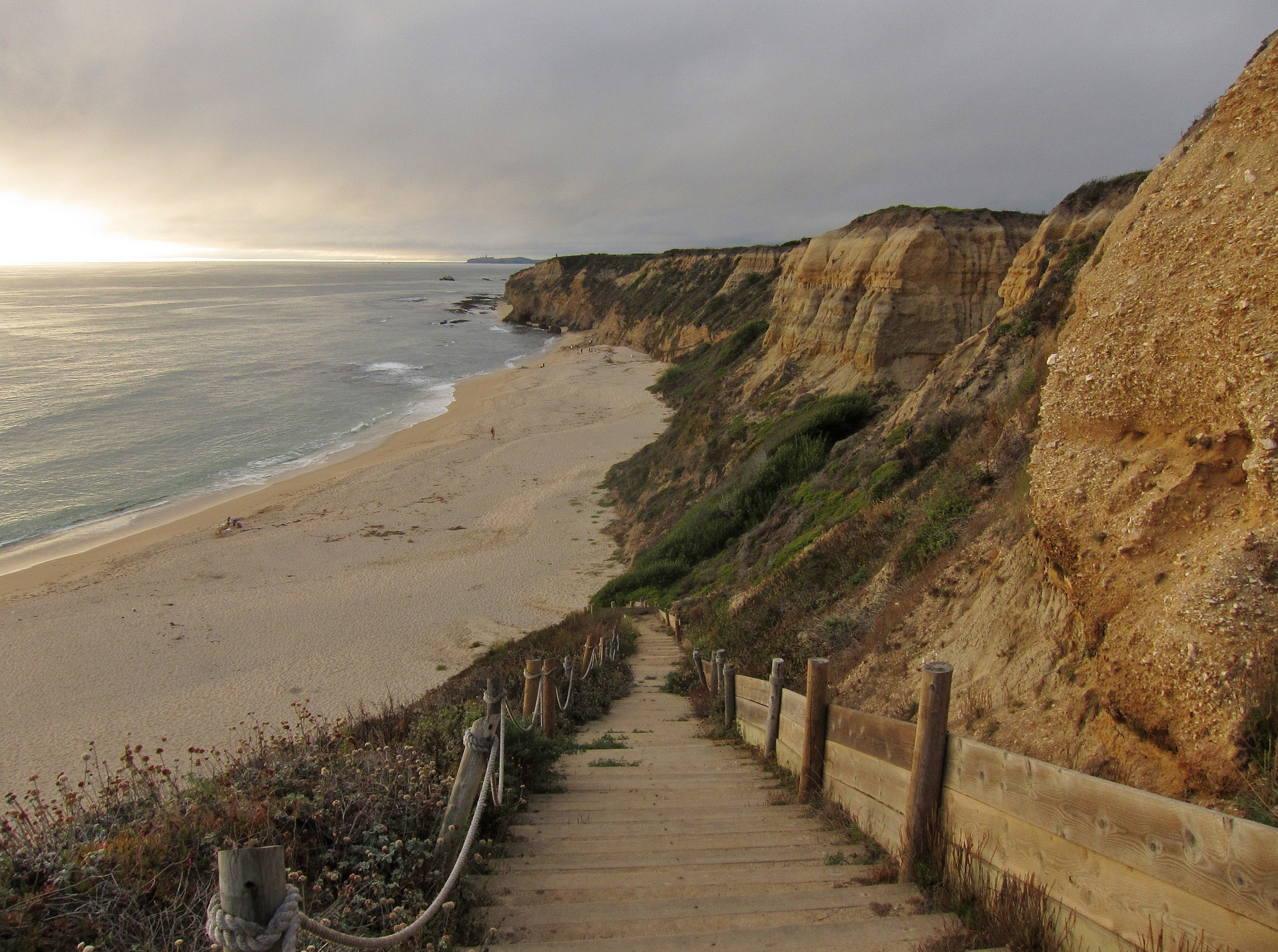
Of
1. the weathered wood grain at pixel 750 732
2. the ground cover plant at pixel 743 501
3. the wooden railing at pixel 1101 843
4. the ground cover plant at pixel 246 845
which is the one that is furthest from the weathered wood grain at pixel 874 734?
the ground cover plant at pixel 743 501

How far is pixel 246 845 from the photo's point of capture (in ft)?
12.4

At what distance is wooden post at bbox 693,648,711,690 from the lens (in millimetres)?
10330

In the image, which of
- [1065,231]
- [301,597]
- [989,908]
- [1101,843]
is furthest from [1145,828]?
[301,597]

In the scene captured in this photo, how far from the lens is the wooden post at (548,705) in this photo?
7.11 metres

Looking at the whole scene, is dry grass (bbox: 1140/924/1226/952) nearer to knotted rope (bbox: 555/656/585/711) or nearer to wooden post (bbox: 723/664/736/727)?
wooden post (bbox: 723/664/736/727)

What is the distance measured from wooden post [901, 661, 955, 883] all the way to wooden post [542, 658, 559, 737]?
382 centimetres

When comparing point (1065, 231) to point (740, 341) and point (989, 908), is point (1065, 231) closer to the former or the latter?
point (989, 908)

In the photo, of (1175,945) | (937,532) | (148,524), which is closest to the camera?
(1175,945)

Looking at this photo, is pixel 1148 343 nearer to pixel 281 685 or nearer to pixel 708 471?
pixel 281 685

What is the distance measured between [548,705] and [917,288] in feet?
56.9

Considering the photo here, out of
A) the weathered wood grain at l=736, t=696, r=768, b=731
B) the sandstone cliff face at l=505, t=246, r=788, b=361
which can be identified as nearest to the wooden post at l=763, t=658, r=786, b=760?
the weathered wood grain at l=736, t=696, r=768, b=731

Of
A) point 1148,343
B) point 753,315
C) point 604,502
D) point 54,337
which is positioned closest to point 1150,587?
point 1148,343

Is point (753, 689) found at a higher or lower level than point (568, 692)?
higher

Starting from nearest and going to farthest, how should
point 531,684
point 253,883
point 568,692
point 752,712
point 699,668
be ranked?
point 253,883 → point 531,684 → point 752,712 → point 568,692 → point 699,668
